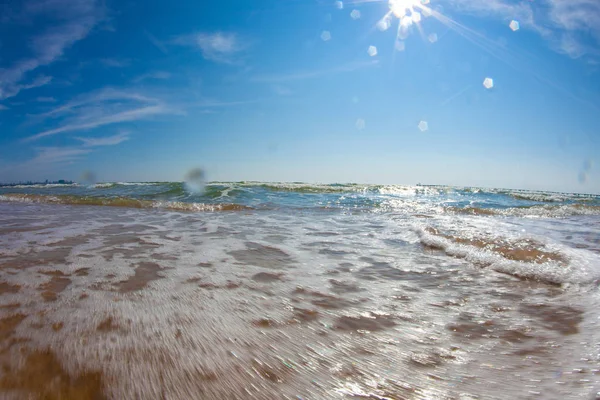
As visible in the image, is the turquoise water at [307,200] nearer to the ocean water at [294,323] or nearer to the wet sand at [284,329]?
the ocean water at [294,323]

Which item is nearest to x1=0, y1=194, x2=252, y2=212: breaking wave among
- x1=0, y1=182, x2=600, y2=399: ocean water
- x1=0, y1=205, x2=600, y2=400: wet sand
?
x1=0, y1=182, x2=600, y2=399: ocean water

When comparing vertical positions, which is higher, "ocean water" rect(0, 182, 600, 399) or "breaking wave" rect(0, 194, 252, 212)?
"breaking wave" rect(0, 194, 252, 212)

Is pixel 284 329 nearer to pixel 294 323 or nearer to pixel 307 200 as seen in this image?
pixel 294 323

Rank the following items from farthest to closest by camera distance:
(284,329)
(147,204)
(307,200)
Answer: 1. (307,200)
2. (147,204)
3. (284,329)

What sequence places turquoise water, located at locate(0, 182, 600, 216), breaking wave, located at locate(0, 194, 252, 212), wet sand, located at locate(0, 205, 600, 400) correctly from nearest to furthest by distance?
wet sand, located at locate(0, 205, 600, 400) < breaking wave, located at locate(0, 194, 252, 212) < turquoise water, located at locate(0, 182, 600, 216)

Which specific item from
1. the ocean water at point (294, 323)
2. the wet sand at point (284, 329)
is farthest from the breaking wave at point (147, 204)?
the wet sand at point (284, 329)


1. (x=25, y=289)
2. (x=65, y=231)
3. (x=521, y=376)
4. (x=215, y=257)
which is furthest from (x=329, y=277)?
(x=65, y=231)

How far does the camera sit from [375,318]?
1.93 m

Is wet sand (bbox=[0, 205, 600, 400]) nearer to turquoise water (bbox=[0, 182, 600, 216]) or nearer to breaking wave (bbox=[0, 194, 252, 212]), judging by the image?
breaking wave (bbox=[0, 194, 252, 212])

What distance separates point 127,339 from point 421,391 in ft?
4.70

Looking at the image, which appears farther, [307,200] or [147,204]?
[307,200]

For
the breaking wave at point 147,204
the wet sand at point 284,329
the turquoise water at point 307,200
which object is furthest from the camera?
the turquoise water at point 307,200

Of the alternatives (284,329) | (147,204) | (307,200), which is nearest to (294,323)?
(284,329)

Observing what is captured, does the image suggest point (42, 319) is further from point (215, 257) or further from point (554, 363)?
point (554, 363)
